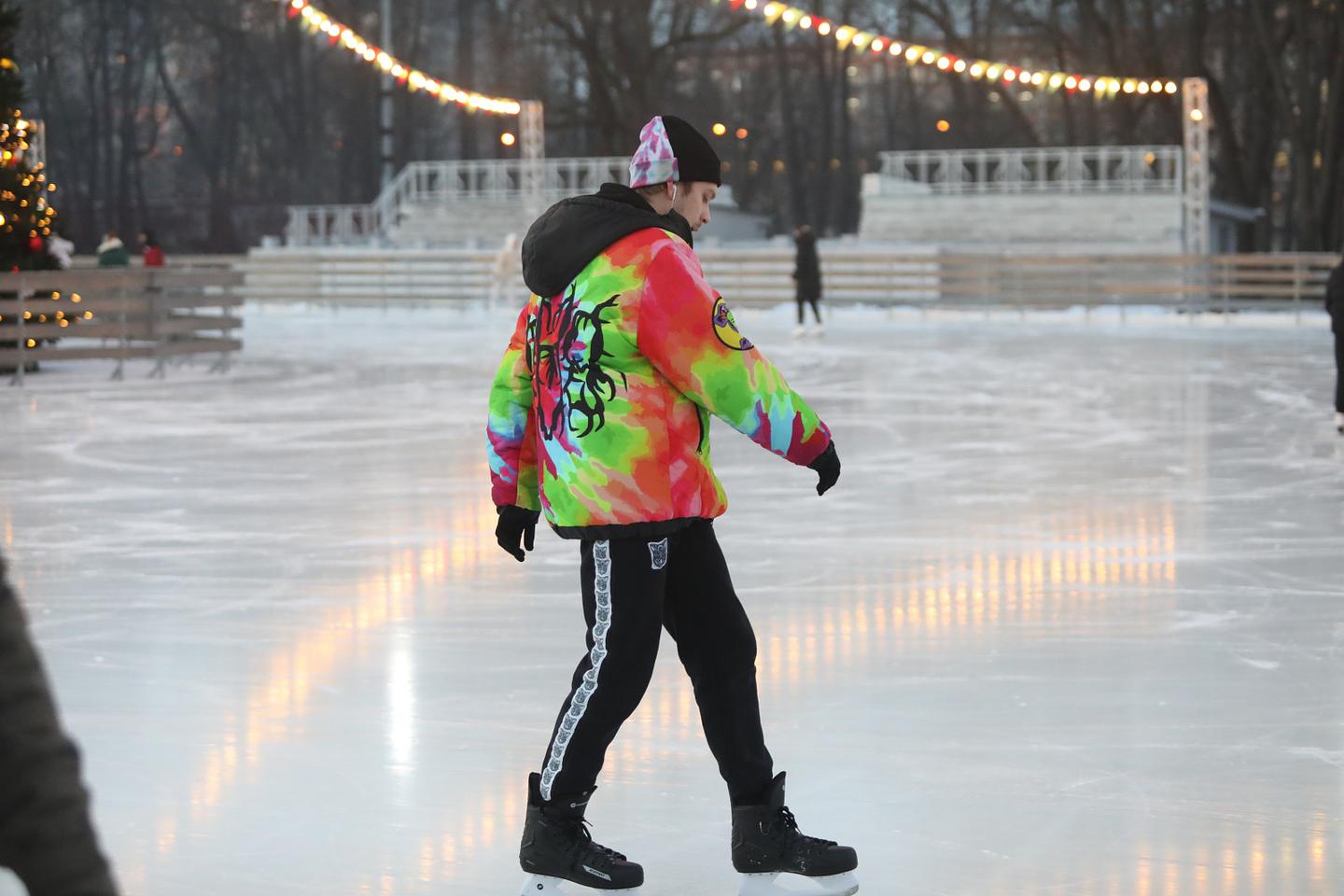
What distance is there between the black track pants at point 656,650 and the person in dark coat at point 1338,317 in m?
7.75

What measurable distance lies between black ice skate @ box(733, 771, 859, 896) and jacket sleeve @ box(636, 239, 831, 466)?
67 centimetres

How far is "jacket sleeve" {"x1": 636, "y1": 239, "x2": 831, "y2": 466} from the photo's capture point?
314cm

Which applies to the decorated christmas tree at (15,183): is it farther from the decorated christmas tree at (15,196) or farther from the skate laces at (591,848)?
the skate laces at (591,848)

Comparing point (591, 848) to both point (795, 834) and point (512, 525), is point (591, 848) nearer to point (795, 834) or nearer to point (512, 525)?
point (795, 834)

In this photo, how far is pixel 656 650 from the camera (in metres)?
3.28

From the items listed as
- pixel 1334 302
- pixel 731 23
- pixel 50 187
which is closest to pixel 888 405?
pixel 1334 302

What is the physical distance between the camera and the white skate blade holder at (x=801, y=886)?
10.9 ft

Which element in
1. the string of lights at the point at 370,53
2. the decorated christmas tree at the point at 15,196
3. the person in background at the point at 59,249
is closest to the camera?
the decorated christmas tree at the point at 15,196

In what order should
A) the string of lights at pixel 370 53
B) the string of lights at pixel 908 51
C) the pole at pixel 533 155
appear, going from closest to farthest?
the string of lights at pixel 908 51
the string of lights at pixel 370 53
the pole at pixel 533 155

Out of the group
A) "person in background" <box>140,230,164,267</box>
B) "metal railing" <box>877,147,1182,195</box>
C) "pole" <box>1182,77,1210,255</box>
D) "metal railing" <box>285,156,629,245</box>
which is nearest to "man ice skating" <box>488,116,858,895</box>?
"person in background" <box>140,230,164,267</box>

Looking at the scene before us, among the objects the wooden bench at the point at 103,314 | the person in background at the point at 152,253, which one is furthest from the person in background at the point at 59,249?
the person in background at the point at 152,253

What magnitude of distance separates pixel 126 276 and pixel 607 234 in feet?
47.0

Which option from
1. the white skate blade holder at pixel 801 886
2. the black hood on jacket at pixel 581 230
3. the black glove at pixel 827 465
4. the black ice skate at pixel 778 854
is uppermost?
the black hood on jacket at pixel 581 230

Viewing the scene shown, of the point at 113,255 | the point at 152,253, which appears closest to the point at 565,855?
the point at 113,255
